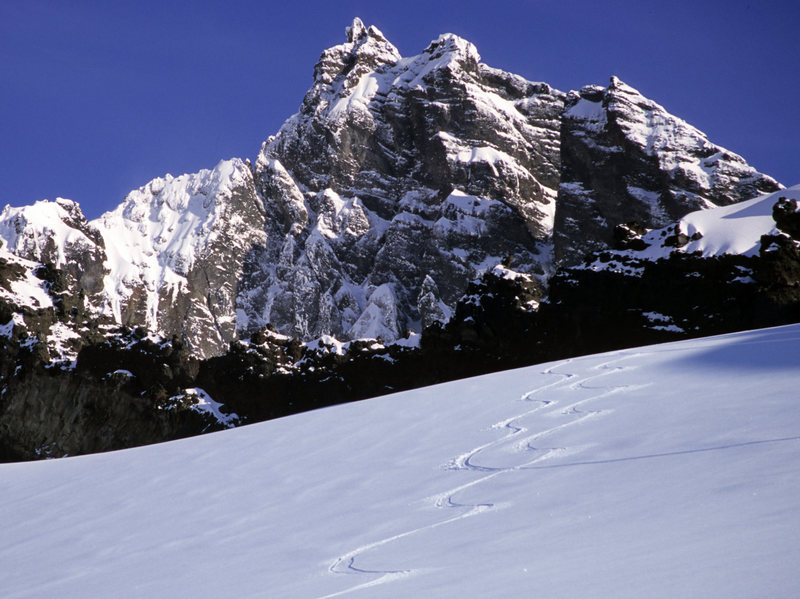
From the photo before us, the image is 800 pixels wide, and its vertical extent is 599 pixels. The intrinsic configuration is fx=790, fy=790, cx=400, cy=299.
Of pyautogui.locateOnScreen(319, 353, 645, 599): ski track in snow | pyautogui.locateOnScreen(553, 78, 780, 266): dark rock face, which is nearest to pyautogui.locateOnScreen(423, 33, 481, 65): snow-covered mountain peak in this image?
pyautogui.locateOnScreen(553, 78, 780, 266): dark rock face

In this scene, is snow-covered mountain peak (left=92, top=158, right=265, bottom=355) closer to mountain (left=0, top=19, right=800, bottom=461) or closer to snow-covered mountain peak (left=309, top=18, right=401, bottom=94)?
mountain (left=0, top=19, right=800, bottom=461)

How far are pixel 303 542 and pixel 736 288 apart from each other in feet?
157

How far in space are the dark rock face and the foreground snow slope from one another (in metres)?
110

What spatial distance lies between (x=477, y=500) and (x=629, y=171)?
126 meters

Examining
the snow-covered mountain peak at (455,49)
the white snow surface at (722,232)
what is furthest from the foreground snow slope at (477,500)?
the snow-covered mountain peak at (455,49)

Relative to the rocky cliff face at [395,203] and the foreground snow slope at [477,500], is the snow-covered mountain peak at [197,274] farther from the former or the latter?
the foreground snow slope at [477,500]

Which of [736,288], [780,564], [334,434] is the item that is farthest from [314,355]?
[780,564]

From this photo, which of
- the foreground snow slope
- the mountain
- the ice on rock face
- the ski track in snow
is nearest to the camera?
the foreground snow slope

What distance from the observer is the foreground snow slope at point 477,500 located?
5777 mm

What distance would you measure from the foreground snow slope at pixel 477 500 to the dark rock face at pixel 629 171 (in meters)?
110

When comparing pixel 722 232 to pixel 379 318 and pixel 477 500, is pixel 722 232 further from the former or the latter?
pixel 379 318

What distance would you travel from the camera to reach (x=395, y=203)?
173 m

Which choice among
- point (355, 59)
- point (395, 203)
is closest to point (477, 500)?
point (395, 203)

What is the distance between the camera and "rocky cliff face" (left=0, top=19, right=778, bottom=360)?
423 ft
